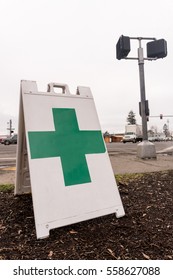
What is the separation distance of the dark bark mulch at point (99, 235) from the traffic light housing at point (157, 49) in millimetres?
5019

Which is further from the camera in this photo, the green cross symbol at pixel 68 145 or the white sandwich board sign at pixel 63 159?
the green cross symbol at pixel 68 145

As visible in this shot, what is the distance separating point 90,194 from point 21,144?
1037 millimetres

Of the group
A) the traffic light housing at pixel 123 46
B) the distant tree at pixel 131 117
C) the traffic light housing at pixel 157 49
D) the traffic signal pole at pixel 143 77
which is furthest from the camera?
the distant tree at pixel 131 117

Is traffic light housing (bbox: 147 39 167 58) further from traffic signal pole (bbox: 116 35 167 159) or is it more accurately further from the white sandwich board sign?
the white sandwich board sign

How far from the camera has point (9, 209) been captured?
9.32 ft

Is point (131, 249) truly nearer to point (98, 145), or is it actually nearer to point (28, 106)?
point (98, 145)

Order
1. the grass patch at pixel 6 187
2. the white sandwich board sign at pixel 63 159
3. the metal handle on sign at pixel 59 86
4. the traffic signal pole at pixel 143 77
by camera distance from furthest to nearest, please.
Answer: the traffic signal pole at pixel 143 77 < the grass patch at pixel 6 187 < the metal handle on sign at pixel 59 86 < the white sandwich board sign at pixel 63 159

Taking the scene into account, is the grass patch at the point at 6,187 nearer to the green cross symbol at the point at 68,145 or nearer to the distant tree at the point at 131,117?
the green cross symbol at the point at 68,145

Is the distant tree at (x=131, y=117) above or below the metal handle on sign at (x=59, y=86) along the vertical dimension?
above

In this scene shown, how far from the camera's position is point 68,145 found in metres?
2.50

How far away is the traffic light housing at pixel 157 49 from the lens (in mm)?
6824

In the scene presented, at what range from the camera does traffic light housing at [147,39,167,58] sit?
682 cm

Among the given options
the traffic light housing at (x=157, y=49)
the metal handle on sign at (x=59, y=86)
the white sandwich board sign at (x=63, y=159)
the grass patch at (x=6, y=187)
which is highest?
the traffic light housing at (x=157, y=49)

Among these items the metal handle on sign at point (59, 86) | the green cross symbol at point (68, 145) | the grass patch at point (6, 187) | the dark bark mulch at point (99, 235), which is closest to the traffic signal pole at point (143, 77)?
the dark bark mulch at point (99, 235)
